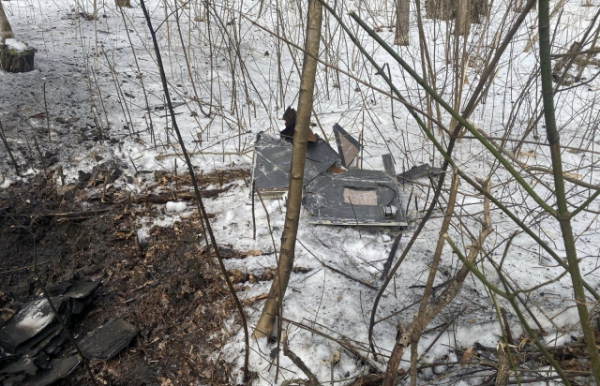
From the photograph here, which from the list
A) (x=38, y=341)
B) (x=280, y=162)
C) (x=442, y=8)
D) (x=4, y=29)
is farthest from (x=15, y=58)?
(x=442, y=8)

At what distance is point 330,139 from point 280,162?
68 centimetres

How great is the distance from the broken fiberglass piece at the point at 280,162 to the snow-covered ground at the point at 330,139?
0.42 ft

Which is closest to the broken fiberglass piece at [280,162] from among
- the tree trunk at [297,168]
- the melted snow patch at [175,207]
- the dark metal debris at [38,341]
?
the melted snow patch at [175,207]

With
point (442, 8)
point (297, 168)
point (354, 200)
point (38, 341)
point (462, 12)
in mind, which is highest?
point (442, 8)

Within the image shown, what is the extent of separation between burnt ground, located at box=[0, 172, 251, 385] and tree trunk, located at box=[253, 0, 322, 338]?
0.24 meters

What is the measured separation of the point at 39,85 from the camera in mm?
4152

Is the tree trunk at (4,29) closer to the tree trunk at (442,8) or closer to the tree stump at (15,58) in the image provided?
the tree stump at (15,58)

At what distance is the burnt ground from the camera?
2021 millimetres

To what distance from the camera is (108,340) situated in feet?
6.86

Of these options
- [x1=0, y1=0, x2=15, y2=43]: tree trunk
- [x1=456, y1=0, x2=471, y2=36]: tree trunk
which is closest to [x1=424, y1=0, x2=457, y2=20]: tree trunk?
[x1=456, y1=0, x2=471, y2=36]: tree trunk

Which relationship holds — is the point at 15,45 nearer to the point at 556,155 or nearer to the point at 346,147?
the point at 346,147

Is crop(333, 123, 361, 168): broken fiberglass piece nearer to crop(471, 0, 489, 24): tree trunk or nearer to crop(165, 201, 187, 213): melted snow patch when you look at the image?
crop(165, 201, 187, 213): melted snow patch

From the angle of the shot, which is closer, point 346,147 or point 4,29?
point 346,147

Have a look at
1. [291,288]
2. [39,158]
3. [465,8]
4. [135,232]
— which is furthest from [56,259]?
[465,8]
